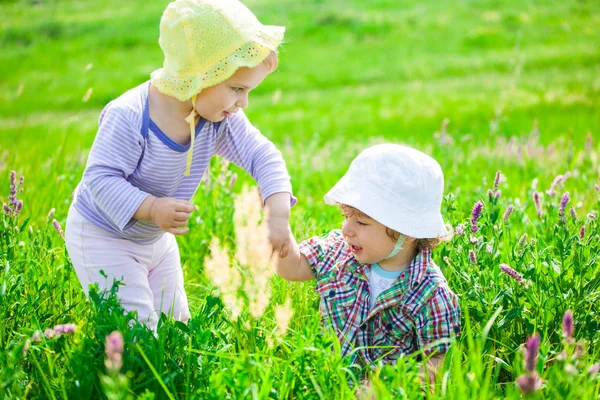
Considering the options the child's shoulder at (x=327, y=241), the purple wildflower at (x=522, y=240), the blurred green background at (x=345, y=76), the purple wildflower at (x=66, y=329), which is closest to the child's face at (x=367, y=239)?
the child's shoulder at (x=327, y=241)

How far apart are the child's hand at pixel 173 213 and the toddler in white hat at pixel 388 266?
55 centimetres

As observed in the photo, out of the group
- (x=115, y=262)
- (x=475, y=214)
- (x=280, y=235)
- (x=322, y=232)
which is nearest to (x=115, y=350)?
(x=280, y=235)

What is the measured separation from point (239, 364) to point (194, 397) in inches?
11.4

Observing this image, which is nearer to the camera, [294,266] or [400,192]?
[400,192]

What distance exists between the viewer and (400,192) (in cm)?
272

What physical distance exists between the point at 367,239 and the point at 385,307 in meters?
0.32

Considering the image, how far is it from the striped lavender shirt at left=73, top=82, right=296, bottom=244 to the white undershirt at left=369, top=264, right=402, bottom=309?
0.59 m

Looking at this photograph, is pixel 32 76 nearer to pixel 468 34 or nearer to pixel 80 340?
pixel 468 34

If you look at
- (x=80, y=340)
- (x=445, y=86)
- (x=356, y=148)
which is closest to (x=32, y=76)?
(x=445, y=86)

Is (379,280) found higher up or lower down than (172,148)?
lower down

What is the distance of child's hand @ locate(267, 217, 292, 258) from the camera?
109 inches

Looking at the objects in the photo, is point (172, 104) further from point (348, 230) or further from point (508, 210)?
point (508, 210)

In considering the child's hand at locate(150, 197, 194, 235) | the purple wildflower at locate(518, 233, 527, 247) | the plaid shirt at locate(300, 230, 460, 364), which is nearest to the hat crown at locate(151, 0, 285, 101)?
the child's hand at locate(150, 197, 194, 235)

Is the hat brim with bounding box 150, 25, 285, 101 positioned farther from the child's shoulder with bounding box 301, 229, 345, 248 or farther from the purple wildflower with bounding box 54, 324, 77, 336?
the purple wildflower with bounding box 54, 324, 77, 336
